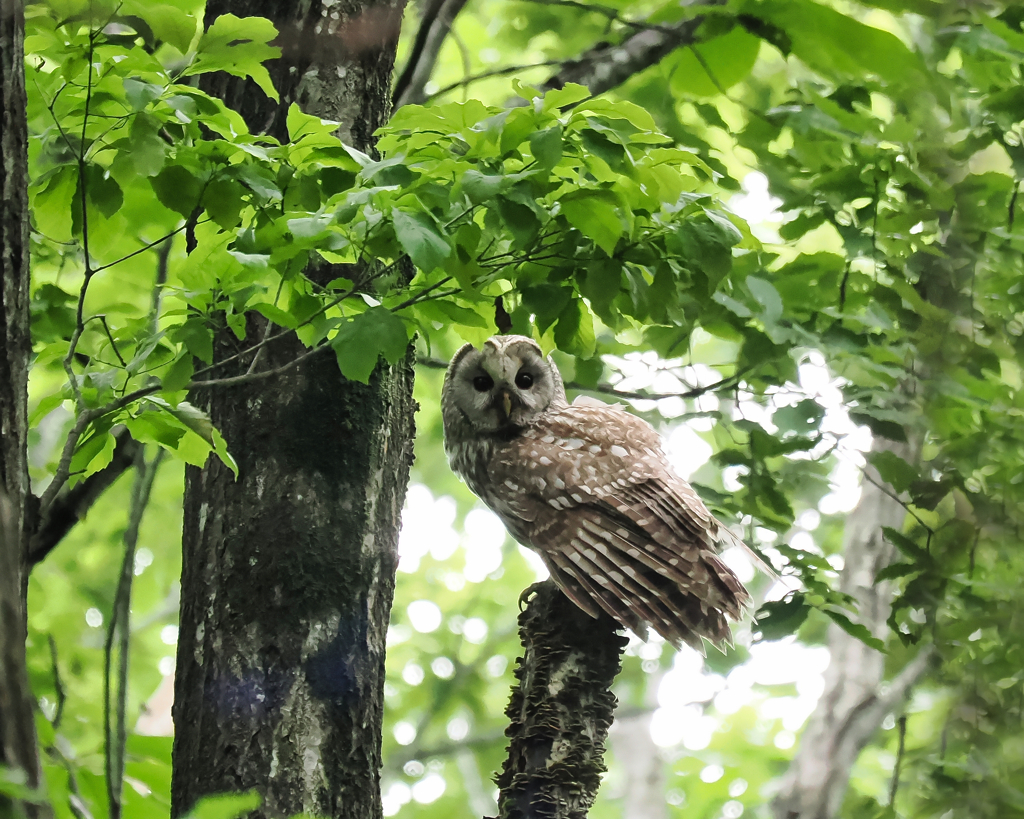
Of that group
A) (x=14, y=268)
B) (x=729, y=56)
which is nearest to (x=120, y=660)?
(x=14, y=268)

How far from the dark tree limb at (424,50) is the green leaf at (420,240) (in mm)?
1456

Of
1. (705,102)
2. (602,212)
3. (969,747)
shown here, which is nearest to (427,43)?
(705,102)

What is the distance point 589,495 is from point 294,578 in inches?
62.0

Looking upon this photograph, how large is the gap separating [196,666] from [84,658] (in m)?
3.55

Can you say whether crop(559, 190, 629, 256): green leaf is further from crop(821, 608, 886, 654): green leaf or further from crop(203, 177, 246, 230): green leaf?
crop(821, 608, 886, 654): green leaf

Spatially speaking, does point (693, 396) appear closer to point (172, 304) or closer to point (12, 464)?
point (172, 304)

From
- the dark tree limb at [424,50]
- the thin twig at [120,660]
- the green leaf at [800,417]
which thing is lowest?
the thin twig at [120,660]

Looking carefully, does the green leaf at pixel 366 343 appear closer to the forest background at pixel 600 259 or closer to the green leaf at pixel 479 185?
the forest background at pixel 600 259

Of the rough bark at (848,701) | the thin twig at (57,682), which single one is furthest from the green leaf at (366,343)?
the rough bark at (848,701)

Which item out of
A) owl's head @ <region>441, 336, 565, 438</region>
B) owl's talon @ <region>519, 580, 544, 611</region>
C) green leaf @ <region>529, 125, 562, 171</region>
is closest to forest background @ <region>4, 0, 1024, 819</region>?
green leaf @ <region>529, 125, 562, 171</region>

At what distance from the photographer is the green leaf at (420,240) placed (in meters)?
1.62

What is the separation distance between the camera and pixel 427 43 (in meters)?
3.27

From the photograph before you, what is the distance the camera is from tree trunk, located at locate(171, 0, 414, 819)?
2.13m

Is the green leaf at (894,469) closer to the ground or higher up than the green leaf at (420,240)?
higher up
